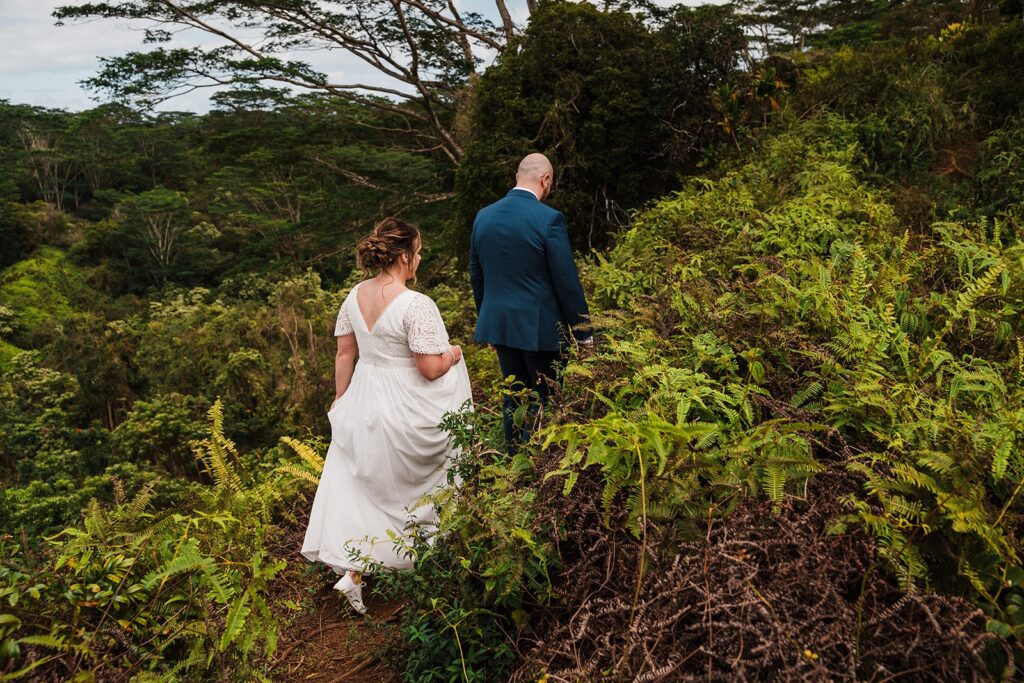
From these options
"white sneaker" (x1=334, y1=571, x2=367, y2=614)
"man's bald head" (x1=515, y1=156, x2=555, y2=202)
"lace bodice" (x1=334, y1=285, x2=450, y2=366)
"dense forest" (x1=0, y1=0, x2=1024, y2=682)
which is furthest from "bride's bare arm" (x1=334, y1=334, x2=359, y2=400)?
"man's bald head" (x1=515, y1=156, x2=555, y2=202)

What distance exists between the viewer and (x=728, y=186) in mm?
7543

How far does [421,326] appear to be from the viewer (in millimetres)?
4172

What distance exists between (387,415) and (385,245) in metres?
1.01

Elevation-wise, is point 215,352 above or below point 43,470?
above

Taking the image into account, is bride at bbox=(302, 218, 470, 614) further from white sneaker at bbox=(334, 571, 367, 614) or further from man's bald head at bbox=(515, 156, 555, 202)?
man's bald head at bbox=(515, 156, 555, 202)

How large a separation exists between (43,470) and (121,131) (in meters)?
39.4

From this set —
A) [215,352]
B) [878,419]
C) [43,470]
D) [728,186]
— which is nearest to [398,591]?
[878,419]

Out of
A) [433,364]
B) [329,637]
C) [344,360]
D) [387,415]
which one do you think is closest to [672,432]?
[433,364]

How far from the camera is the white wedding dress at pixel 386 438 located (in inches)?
164

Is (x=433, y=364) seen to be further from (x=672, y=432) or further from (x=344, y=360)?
(x=672, y=432)

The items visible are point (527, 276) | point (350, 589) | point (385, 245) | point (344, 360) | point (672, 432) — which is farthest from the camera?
point (527, 276)

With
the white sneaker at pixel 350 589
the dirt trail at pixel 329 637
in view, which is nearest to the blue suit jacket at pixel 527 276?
the white sneaker at pixel 350 589

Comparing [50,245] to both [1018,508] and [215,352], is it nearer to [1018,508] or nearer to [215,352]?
[215,352]

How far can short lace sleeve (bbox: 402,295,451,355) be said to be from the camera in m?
4.15
